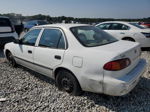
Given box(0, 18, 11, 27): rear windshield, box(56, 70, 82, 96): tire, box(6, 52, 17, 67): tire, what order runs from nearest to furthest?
box(56, 70, 82, 96): tire < box(6, 52, 17, 67): tire < box(0, 18, 11, 27): rear windshield

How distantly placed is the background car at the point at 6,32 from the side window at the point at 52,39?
14.3 ft

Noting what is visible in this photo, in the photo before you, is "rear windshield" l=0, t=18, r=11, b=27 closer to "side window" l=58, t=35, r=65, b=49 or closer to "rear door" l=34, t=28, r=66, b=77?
"rear door" l=34, t=28, r=66, b=77

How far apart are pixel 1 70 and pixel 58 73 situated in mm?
2514

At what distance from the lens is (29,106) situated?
10.1ft

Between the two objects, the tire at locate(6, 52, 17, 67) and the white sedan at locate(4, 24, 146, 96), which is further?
the tire at locate(6, 52, 17, 67)

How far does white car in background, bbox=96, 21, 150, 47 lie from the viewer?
6977 millimetres

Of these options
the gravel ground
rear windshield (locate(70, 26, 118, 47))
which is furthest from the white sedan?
the gravel ground

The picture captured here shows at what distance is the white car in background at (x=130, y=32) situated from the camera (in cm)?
698

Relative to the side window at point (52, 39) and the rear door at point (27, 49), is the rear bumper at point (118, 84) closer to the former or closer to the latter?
the side window at point (52, 39)

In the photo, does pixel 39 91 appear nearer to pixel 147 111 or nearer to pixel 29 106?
pixel 29 106

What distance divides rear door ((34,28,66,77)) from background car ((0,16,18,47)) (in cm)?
425

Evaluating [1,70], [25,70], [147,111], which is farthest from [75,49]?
[1,70]

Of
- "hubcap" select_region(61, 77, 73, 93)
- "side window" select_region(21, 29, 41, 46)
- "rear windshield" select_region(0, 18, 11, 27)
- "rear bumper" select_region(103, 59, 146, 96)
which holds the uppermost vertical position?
"rear windshield" select_region(0, 18, 11, 27)

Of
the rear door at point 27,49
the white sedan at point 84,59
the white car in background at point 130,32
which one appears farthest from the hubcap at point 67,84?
the white car in background at point 130,32
